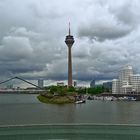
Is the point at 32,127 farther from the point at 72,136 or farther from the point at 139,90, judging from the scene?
the point at 139,90

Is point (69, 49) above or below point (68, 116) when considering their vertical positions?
above

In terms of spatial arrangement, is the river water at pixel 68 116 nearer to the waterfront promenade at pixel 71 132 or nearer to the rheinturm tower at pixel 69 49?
the waterfront promenade at pixel 71 132

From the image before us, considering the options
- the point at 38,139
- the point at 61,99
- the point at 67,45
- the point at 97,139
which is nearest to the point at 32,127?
the point at 38,139

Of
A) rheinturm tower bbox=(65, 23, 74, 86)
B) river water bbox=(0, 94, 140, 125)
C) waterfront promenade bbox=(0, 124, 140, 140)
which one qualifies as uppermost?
rheinturm tower bbox=(65, 23, 74, 86)

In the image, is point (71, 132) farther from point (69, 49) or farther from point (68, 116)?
point (69, 49)

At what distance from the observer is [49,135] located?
39.5ft

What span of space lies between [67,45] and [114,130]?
17642 centimetres

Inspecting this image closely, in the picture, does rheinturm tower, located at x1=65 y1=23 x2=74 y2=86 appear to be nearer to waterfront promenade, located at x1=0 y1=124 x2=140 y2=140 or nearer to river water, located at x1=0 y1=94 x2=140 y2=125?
river water, located at x1=0 y1=94 x2=140 y2=125

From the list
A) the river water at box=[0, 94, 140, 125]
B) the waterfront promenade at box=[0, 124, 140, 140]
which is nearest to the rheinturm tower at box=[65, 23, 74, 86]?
the river water at box=[0, 94, 140, 125]

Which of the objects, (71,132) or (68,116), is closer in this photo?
(71,132)

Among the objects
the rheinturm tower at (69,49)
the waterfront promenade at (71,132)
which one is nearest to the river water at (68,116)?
the waterfront promenade at (71,132)

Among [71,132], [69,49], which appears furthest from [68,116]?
[69,49]

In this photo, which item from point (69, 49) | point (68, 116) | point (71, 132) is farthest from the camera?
point (69, 49)

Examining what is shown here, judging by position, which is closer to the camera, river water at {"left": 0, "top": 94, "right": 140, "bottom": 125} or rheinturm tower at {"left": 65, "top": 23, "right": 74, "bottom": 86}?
river water at {"left": 0, "top": 94, "right": 140, "bottom": 125}
